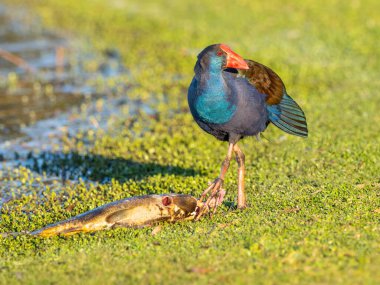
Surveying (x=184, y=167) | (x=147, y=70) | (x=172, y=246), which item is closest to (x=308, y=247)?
(x=172, y=246)

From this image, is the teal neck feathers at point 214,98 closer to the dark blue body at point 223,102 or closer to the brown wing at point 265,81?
the dark blue body at point 223,102

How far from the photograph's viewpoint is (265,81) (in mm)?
7281

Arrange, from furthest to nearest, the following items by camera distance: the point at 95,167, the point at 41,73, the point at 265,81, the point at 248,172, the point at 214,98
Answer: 1. the point at 41,73
2. the point at 95,167
3. the point at 248,172
4. the point at 265,81
5. the point at 214,98

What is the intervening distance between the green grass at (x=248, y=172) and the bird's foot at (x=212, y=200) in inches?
5.3

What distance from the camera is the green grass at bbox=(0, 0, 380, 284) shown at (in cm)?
565

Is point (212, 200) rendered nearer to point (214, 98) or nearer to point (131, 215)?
point (131, 215)

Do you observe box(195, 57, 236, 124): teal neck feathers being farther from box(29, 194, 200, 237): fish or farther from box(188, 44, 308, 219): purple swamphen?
box(29, 194, 200, 237): fish

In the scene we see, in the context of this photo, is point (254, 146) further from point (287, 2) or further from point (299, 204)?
point (287, 2)

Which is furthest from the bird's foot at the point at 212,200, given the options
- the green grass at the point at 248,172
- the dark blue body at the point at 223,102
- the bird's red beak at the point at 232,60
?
the bird's red beak at the point at 232,60

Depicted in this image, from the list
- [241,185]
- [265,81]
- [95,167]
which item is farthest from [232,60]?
[95,167]

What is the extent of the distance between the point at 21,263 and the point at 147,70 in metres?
8.81

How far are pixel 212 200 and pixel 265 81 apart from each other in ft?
4.41

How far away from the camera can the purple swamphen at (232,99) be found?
22.0ft

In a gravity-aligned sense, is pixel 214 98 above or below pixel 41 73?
above
